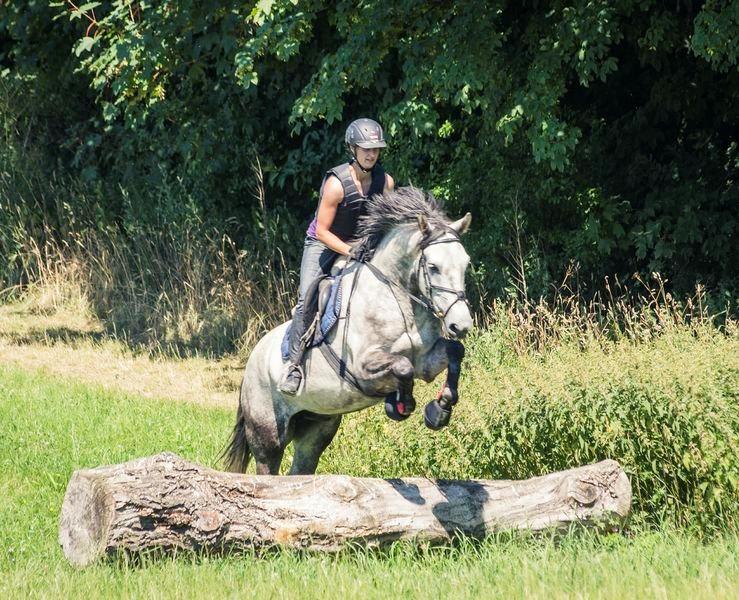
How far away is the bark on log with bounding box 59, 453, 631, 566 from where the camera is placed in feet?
23.2

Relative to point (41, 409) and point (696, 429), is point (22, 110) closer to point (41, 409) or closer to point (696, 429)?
point (41, 409)

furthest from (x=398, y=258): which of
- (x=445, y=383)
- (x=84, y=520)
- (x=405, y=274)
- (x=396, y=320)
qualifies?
(x=84, y=520)

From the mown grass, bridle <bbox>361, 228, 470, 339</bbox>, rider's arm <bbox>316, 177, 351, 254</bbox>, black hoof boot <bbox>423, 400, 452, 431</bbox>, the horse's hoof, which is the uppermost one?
rider's arm <bbox>316, 177, 351, 254</bbox>

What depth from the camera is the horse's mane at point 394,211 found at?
312 inches

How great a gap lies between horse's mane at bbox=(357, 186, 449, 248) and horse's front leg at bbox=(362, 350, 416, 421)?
0.87 m

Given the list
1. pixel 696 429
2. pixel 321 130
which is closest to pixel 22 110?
pixel 321 130

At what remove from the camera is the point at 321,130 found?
17828mm

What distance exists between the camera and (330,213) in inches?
327

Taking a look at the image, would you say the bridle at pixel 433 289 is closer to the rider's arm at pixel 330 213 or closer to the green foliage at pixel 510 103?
A: the rider's arm at pixel 330 213

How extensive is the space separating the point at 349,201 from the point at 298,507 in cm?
225

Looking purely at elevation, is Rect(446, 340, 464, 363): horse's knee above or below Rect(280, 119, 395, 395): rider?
below

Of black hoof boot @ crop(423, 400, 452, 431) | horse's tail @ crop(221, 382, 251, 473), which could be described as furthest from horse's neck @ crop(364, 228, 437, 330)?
horse's tail @ crop(221, 382, 251, 473)

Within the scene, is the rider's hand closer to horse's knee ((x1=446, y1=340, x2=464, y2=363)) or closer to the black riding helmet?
the black riding helmet

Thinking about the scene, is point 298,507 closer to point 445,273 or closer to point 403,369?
point 403,369
